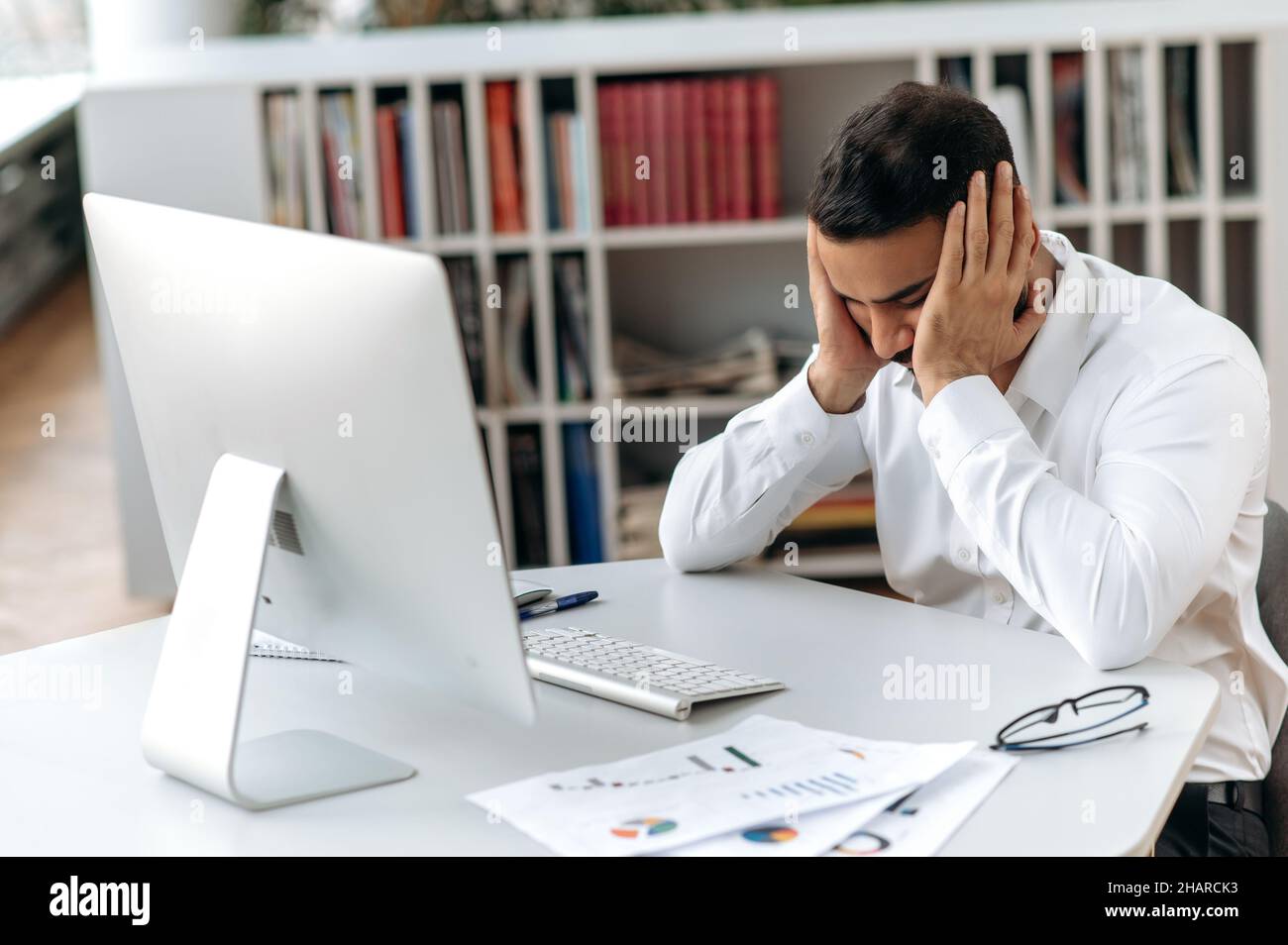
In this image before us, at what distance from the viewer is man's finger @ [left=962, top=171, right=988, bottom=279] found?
4.74 ft

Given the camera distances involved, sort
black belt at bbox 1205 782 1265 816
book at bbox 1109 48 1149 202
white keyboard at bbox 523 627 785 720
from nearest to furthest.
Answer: white keyboard at bbox 523 627 785 720 < black belt at bbox 1205 782 1265 816 < book at bbox 1109 48 1149 202

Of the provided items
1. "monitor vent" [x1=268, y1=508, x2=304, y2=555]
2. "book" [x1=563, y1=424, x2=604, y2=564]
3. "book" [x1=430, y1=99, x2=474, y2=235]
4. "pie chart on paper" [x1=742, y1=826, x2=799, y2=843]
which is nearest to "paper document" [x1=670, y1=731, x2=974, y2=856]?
"pie chart on paper" [x1=742, y1=826, x2=799, y2=843]

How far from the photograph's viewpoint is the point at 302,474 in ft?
3.79

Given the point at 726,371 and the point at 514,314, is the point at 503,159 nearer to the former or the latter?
the point at 514,314

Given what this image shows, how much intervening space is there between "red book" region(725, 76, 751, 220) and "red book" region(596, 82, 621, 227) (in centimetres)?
25

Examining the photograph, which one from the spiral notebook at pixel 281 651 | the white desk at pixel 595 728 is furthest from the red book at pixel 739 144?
the spiral notebook at pixel 281 651

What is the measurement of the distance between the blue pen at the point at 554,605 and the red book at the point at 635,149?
186 centimetres

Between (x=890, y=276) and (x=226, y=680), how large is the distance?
2.49ft

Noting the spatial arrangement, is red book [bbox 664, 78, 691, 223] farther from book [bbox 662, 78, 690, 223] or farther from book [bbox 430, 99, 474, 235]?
book [bbox 430, 99, 474, 235]

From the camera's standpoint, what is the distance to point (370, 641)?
4.01ft

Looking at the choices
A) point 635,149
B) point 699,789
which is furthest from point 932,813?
point 635,149

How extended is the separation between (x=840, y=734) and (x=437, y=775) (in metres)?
0.34
